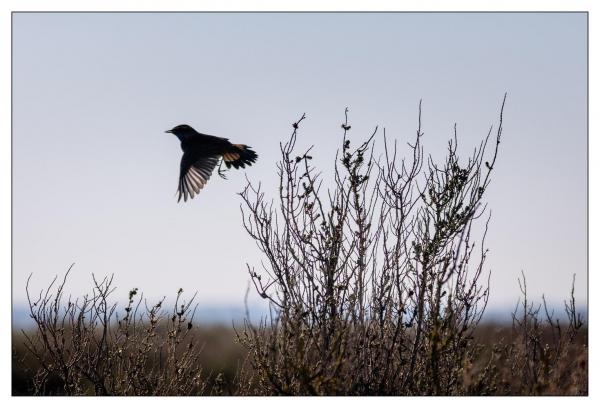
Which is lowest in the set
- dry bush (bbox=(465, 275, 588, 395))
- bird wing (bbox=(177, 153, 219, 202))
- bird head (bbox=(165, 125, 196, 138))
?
dry bush (bbox=(465, 275, 588, 395))

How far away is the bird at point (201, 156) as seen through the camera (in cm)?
725

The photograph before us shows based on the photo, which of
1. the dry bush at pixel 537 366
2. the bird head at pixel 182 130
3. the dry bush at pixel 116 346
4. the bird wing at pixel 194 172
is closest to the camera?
the dry bush at pixel 537 366

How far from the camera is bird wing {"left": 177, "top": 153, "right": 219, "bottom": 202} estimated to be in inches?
283

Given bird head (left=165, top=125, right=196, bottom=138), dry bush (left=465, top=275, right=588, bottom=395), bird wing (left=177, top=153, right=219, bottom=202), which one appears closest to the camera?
dry bush (left=465, top=275, right=588, bottom=395)

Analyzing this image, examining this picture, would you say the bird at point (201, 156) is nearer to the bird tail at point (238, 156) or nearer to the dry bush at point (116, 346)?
the bird tail at point (238, 156)

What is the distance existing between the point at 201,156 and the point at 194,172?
19cm

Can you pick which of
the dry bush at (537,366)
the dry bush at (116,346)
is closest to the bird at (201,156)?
the dry bush at (116,346)

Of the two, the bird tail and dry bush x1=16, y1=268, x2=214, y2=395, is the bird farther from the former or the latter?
dry bush x1=16, y1=268, x2=214, y2=395

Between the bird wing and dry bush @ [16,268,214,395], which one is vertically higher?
the bird wing

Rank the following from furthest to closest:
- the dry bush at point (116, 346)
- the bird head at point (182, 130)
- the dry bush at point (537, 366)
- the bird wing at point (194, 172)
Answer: the bird head at point (182, 130) → the bird wing at point (194, 172) → the dry bush at point (116, 346) → the dry bush at point (537, 366)

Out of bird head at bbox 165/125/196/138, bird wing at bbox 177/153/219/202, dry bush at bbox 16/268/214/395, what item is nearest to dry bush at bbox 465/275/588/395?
dry bush at bbox 16/268/214/395

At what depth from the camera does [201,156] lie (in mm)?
7422
